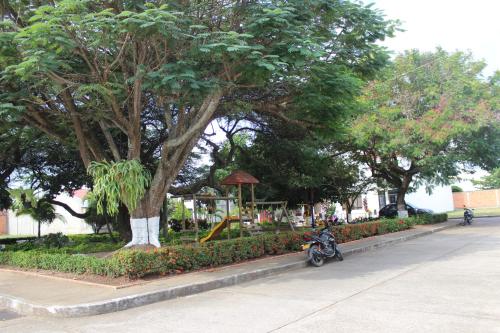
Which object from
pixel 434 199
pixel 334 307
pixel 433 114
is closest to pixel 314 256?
pixel 334 307

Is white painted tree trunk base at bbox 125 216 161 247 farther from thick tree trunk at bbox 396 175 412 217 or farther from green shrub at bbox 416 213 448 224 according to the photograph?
thick tree trunk at bbox 396 175 412 217

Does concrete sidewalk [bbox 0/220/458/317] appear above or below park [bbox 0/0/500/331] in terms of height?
below

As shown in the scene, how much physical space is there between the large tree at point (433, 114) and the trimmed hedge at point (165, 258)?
9189mm

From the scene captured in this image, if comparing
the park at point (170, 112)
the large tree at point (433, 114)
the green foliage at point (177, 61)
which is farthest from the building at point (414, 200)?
the green foliage at point (177, 61)

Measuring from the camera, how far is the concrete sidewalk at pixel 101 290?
782cm

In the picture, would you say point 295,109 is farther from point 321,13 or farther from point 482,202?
point 482,202

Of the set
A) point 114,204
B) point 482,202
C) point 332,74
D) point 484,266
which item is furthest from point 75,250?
point 482,202

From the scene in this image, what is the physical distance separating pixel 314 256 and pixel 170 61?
648cm

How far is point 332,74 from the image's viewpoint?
459 inches

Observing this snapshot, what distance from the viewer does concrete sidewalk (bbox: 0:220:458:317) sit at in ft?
25.6

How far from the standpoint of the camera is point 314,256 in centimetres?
1241

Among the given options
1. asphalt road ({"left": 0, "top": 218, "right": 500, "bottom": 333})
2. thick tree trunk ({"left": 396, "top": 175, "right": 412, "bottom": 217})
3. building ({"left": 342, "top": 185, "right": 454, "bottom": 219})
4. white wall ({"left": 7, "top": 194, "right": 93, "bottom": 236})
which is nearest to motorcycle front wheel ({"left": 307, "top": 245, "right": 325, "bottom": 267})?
asphalt road ({"left": 0, "top": 218, "right": 500, "bottom": 333})

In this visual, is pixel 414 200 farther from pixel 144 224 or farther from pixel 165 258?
pixel 165 258

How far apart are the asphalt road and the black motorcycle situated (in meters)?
1.33
